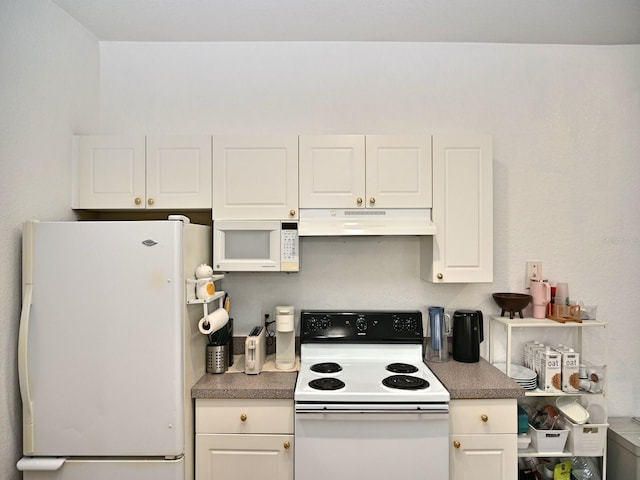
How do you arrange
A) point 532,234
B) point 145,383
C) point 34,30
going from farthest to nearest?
point 532,234, point 34,30, point 145,383

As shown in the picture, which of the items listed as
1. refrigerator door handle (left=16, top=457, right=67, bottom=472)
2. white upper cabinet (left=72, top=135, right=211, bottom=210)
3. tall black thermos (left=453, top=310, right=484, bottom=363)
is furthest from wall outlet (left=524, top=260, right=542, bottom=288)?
refrigerator door handle (left=16, top=457, right=67, bottom=472)

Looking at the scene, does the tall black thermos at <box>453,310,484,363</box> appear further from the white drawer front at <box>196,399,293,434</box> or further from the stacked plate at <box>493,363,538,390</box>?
A: the white drawer front at <box>196,399,293,434</box>

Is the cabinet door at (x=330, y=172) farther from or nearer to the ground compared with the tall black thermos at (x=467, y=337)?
farther from the ground

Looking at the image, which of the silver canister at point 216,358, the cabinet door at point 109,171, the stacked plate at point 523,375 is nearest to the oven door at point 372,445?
the silver canister at point 216,358

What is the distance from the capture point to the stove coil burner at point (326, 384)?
2051mm

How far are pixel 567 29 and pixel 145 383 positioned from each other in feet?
9.87

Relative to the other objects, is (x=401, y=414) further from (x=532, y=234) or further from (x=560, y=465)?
(x=532, y=234)

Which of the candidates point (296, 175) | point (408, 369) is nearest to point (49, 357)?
point (296, 175)

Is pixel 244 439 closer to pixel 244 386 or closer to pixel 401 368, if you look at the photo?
pixel 244 386

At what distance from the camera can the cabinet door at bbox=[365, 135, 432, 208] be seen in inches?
92.0

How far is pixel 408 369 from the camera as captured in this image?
2.33 metres

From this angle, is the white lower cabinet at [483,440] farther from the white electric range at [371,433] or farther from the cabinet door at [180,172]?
the cabinet door at [180,172]

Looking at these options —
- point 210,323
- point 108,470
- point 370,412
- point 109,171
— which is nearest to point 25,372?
point 108,470

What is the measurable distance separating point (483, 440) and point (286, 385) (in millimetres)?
1000
